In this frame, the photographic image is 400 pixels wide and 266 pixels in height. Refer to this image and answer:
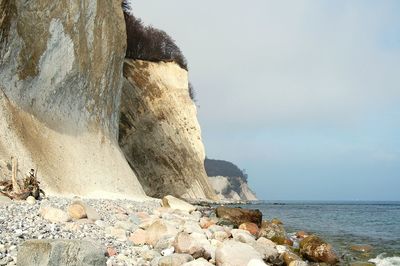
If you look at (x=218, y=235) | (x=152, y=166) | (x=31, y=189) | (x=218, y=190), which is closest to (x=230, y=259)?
(x=218, y=235)

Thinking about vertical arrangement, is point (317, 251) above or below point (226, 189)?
above

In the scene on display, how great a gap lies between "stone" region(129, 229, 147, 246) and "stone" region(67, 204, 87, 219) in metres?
1.41

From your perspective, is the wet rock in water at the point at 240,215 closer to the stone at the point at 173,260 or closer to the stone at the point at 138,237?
the stone at the point at 138,237

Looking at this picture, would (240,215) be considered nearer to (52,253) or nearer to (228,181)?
(52,253)

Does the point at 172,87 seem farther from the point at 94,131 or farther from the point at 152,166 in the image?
the point at 94,131

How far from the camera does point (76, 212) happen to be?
10.5 meters

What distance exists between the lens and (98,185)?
834 inches

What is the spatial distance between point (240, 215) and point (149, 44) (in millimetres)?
30955

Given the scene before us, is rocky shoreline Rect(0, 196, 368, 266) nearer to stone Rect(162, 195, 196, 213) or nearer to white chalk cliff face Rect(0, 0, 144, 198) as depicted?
white chalk cliff face Rect(0, 0, 144, 198)

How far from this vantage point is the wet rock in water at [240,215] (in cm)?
1872

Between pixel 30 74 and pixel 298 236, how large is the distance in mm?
13454

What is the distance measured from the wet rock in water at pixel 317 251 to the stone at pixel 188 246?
434 centimetres

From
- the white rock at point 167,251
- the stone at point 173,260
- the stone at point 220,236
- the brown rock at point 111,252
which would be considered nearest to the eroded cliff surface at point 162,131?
the stone at point 220,236

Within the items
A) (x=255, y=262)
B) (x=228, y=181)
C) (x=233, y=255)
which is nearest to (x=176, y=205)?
(x=233, y=255)
